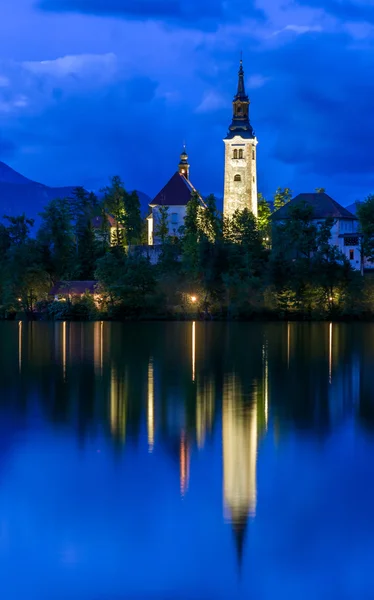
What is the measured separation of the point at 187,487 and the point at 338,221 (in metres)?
92.6

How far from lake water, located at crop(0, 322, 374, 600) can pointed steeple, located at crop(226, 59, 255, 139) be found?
Result: 291 feet

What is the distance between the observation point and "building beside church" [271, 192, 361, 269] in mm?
104625

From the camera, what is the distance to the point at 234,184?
11762 cm

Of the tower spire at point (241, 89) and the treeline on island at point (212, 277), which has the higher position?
the tower spire at point (241, 89)

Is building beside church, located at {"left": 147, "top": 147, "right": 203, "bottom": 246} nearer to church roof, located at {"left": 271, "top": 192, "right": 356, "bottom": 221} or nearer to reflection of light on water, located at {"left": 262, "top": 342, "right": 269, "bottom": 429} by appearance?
church roof, located at {"left": 271, "top": 192, "right": 356, "bottom": 221}

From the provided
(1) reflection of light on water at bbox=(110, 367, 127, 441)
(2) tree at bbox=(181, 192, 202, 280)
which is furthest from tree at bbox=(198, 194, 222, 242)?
(1) reflection of light on water at bbox=(110, 367, 127, 441)

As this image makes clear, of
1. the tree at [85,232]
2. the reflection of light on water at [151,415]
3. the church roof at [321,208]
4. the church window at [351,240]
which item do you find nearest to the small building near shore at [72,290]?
the tree at [85,232]

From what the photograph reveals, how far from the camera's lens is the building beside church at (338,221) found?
105 metres

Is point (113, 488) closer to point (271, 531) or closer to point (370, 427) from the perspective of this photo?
point (271, 531)

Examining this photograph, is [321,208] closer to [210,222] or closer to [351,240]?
[351,240]

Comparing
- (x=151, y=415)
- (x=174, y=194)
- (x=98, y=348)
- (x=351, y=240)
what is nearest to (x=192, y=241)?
(x=351, y=240)

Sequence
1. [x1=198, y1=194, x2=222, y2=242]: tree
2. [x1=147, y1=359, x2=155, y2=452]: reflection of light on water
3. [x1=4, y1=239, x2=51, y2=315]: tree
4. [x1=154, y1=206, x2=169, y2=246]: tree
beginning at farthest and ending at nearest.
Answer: [x1=154, y1=206, x2=169, y2=246]: tree, [x1=198, y1=194, x2=222, y2=242]: tree, [x1=4, y1=239, x2=51, y2=315]: tree, [x1=147, y1=359, x2=155, y2=452]: reflection of light on water

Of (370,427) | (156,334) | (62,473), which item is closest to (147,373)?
(370,427)

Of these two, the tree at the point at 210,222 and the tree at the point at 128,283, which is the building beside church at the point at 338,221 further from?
the tree at the point at 128,283
